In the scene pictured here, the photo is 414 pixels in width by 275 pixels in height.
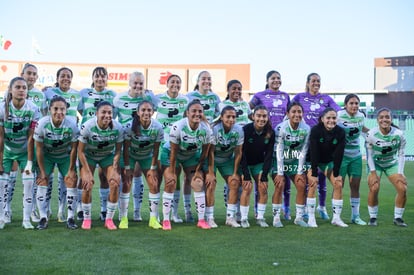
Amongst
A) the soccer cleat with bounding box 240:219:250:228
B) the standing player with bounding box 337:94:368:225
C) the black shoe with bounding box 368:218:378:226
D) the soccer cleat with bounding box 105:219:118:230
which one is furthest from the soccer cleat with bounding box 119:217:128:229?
the black shoe with bounding box 368:218:378:226

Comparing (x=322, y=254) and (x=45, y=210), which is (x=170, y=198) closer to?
(x=45, y=210)

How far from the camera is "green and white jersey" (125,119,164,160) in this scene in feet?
23.8

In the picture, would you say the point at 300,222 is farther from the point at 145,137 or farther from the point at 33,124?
the point at 33,124

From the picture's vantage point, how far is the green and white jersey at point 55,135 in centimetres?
685

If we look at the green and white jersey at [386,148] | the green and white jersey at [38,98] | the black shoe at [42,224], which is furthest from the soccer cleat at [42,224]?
the green and white jersey at [386,148]

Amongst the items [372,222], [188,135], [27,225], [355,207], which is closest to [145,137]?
[188,135]

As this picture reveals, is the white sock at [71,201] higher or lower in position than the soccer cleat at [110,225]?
higher

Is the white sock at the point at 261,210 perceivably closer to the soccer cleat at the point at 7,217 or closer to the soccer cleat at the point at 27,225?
the soccer cleat at the point at 27,225

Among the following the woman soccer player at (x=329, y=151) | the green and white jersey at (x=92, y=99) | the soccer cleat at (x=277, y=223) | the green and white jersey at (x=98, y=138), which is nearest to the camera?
the green and white jersey at (x=98, y=138)

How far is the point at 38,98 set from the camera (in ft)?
26.1

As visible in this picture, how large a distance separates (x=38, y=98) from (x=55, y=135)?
1319 millimetres

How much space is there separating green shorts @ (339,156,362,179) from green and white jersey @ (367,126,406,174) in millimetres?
200

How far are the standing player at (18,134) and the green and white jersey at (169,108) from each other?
1980 millimetres

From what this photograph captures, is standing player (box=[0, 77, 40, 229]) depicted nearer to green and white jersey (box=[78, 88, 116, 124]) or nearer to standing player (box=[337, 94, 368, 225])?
green and white jersey (box=[78, 88, 116, 124])
